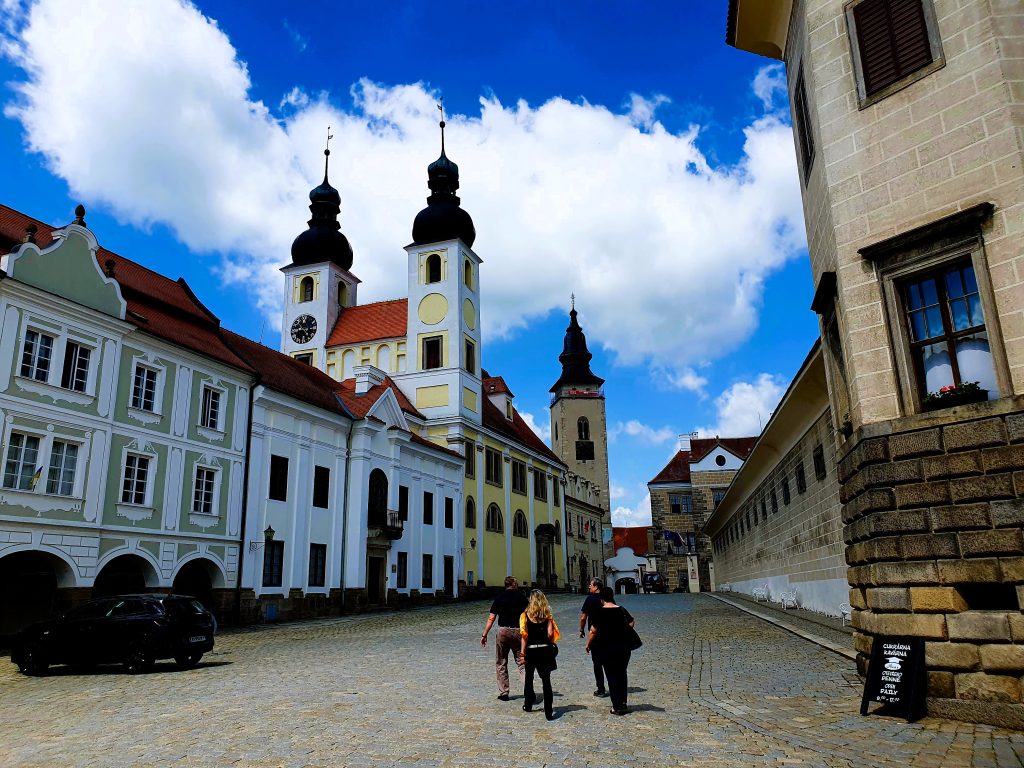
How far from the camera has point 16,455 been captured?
1998cm

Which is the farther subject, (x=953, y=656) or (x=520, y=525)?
(x=520, y=525)

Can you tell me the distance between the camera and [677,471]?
71812 mm

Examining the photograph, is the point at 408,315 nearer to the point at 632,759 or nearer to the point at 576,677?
the point at 576,677

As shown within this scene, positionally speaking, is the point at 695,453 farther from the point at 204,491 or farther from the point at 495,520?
the point at 204,491

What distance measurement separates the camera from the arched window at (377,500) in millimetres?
34906

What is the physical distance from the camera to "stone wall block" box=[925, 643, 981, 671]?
7984 millimetres

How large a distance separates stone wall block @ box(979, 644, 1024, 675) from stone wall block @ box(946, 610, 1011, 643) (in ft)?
0.25

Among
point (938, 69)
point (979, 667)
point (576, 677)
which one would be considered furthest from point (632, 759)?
point (938, 69)

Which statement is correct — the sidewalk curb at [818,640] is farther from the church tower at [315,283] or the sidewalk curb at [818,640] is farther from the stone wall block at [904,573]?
the church tower at [315,283]

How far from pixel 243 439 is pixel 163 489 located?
4.11 meters

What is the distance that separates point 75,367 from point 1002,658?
2212 cm

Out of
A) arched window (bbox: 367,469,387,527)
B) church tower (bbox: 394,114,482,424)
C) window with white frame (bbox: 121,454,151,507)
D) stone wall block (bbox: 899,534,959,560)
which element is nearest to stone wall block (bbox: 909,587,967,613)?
stone wall block (bbox: 899,534,959,560)

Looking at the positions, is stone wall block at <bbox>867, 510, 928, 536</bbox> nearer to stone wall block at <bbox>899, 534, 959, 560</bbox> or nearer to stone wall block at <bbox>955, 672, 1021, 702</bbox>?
stone wall block at <bbox>899, 534, 959, 560</bbox>

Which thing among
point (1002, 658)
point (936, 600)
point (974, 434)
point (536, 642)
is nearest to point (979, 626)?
point (1002, 658)
